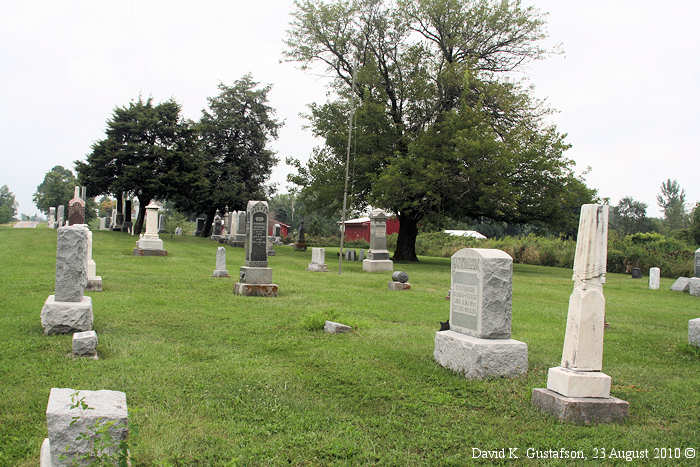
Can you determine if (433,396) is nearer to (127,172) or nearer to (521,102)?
(521,102)

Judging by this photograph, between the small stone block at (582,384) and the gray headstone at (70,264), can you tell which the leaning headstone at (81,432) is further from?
the gray headstone at (70,264)

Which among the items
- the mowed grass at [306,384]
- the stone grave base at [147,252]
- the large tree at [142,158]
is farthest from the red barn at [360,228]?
the mowed grass at [306,384]

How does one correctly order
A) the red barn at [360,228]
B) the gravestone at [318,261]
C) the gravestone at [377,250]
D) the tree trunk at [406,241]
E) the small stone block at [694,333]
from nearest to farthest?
the small stone block at [694,333]
the gravestone at [318,261]
the gravestone at [377,250]
the tree trunk at [406,241]
the red barn at [360,228]

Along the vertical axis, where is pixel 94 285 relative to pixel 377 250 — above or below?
below

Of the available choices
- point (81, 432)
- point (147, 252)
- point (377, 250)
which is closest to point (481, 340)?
point (81, 432)

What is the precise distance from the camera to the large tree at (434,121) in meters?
24.2

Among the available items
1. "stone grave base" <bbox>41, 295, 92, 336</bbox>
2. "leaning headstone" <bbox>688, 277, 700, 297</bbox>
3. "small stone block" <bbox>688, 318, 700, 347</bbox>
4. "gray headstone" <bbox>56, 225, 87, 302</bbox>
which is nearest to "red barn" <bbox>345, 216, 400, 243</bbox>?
"leaning headstone" <bbox>688, 277, 700, 297</bbox>

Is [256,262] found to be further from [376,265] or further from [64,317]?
[376,265]

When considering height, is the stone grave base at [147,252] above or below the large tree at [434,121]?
below

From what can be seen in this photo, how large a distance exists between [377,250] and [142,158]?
19.2 metres

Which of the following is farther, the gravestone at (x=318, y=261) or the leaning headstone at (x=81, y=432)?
the gravestone at (x=318, y=261)

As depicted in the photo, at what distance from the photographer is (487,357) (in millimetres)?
5988

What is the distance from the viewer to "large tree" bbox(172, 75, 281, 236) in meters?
39.4

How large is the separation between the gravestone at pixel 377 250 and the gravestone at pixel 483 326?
15.3m
